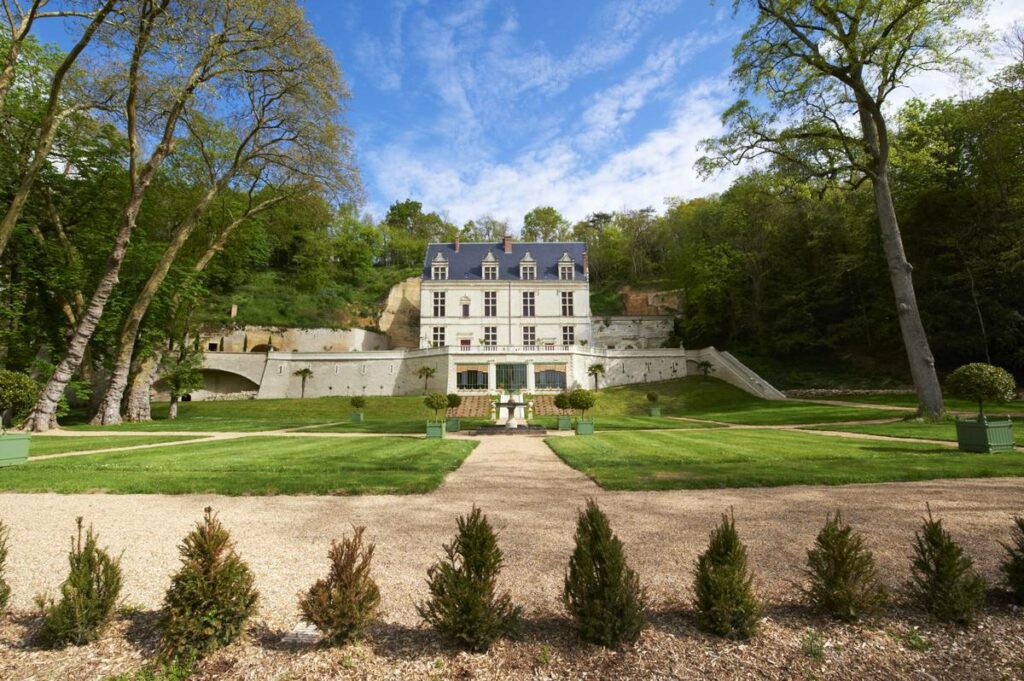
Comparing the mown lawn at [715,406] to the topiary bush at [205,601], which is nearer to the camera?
the topiary bush at [205,601]

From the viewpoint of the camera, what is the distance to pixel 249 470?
984cm

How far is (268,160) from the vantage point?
73.3 feet

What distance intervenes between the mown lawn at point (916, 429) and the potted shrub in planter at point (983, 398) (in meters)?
1.44

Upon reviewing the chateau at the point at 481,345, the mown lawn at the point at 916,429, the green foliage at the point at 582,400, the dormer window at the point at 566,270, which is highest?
the dormer window at the point at 566,270

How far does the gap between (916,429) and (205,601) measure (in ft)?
64.5

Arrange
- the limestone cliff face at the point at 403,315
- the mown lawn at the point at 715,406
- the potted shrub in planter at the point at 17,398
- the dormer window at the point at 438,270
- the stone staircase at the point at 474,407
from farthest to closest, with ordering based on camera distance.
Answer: the limestone cliff face at the point at 403,315 < the dormer window at the point at 438,270 < the stone staircase at the point at 474,407 < the mown lawn at the point at 715,406 < the potted shrub in planter at the point at 17,398

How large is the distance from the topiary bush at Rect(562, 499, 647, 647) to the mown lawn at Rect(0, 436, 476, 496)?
16.8ft

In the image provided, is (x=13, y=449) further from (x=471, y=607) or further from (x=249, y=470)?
(x=471, y=607)

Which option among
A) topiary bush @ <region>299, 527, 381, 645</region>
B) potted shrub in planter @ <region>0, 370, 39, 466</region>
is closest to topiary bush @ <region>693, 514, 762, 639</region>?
topiary bush @ <region>299, 527, 381, 645</region>

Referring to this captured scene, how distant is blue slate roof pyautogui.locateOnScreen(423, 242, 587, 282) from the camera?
153ft

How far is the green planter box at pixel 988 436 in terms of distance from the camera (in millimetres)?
11039

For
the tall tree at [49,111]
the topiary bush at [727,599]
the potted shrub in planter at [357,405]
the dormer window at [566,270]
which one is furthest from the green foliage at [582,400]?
the dormer window at [566,270]

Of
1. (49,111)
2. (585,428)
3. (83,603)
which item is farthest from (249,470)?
(49,111)

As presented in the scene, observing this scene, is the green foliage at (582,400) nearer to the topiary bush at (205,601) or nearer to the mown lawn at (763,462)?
the mown lawn at (763,462)
